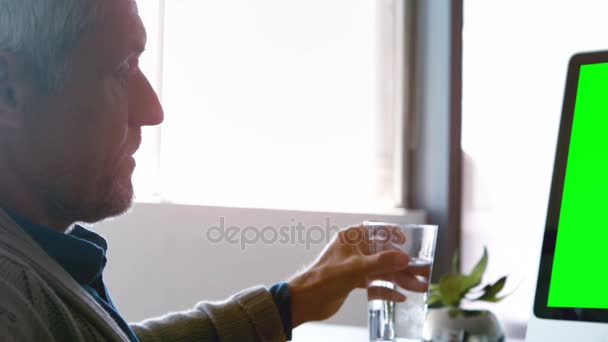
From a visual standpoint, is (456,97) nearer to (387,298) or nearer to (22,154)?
(387,298)

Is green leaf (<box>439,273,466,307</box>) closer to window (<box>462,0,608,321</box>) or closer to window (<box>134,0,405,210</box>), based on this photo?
window (<box>462,0,608,321</box>)

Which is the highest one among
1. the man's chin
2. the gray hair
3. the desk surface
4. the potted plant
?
the gray hair

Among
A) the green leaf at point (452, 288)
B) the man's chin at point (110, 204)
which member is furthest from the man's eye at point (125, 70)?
the green leaf at point (452, 288)

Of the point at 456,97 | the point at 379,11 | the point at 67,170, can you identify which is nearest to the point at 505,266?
the point at 456,97

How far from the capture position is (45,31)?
785 millimetres

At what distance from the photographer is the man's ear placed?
2.57ft

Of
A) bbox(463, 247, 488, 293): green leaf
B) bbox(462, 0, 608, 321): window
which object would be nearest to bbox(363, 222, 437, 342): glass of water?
bbox(463, 247, 488, 293): green leaf

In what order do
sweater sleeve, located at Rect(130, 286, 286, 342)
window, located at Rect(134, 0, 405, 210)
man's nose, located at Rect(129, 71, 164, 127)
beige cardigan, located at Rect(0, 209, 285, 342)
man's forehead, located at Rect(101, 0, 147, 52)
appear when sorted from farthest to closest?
window, located at Rect(134, 0, 405, 210) < sweater sleeve, located at Rect(130, 286, 286, 342) < man's nose, located at Rect(129, 71, 164, 127) < man's forehead, located at Rect(101, 0, 147, 52) < beige cardigan, located at Rect(0, 209, 285, 342)

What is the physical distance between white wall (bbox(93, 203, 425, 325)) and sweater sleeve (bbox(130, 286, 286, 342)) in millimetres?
1279

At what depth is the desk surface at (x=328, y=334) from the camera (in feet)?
4.02

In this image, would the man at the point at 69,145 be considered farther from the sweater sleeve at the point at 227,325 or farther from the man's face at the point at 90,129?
the sweater sleeve at the point at 227,325

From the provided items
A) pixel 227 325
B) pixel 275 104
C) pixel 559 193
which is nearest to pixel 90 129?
pixel 227 325

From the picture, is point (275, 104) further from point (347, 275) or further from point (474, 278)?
point (474, 278)

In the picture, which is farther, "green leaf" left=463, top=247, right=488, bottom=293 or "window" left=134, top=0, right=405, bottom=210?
"window" left=134, top=0, right=405, bottom=210
